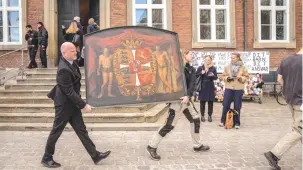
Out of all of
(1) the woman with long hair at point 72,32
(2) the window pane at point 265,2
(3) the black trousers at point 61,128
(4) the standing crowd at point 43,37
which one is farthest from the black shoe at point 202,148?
(2) the window pane at point 265,2

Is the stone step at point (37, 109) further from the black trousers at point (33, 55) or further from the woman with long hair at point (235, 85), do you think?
the black trousers at point (33, 55)

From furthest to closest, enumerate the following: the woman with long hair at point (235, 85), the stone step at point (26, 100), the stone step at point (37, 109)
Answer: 1. the stone step at point (26, 100)
2. the stone step at point (37, 109)
3. the woman with long hair at point (235, 85)

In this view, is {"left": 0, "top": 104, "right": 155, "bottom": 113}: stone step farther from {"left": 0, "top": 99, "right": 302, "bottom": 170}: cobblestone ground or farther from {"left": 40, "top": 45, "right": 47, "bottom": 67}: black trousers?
{"left": 40, "top": 45, "right": 47, "bottom": 67}: black trousers

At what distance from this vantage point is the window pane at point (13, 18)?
41.2ft

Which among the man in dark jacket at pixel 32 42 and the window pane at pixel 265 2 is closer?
the man in dark jacket at pixel 32 42

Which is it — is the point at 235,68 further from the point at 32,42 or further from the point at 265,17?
the point at 32,42

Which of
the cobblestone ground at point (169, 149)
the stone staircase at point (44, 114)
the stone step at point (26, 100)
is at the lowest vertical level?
the cobblestone ground at point (169, 149)

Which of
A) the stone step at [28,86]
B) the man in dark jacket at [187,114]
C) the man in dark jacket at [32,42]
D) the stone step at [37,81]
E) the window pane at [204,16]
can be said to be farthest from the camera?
the window pane at [204,16]

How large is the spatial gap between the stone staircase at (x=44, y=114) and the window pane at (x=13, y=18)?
3735 millimetres

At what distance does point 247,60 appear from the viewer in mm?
12977

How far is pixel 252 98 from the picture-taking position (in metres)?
12.8

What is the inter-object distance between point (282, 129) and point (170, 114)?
3705 mm

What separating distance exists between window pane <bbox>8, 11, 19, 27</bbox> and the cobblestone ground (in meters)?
6.44

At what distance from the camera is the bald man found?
4.88 metres
